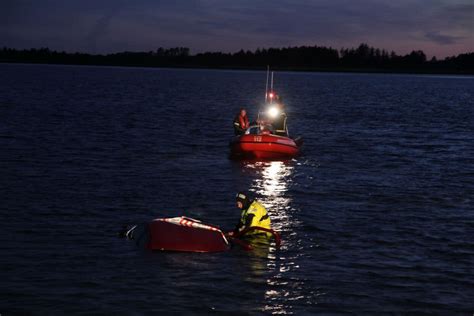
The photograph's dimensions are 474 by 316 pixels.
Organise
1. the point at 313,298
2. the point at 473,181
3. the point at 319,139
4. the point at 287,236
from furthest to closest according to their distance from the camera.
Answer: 1. the point at 319,139
2. the point at 473,181
3. the point at 287,236
4. the point at 313,298

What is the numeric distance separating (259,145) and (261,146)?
110mm

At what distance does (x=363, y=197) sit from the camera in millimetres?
26219

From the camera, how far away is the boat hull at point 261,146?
109 ft

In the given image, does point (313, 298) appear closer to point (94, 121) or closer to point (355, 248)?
point (355, 248)

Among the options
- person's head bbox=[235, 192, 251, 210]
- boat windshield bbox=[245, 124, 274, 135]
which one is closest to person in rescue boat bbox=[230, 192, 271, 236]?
person's head bbox=[235, 192, 251, 210]

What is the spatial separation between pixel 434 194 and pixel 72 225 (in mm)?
14230

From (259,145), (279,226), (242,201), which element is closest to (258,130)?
(259,145)

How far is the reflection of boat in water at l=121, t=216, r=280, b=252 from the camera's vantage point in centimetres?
1733

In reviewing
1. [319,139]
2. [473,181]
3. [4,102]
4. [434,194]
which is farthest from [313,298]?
[4,102]

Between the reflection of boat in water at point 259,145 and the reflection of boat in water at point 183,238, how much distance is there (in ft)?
50.8

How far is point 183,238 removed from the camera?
1736 centimetres

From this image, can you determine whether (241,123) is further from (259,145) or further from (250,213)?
(250,213)

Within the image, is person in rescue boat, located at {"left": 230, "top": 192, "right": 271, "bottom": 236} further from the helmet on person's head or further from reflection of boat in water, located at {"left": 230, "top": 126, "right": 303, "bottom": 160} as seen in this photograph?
reflection of boat in water, located at {"left": 230, "top": 126, "right": 303, "bottom": 160}

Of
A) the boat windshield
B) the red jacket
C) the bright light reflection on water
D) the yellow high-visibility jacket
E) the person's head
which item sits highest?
the red jacket
